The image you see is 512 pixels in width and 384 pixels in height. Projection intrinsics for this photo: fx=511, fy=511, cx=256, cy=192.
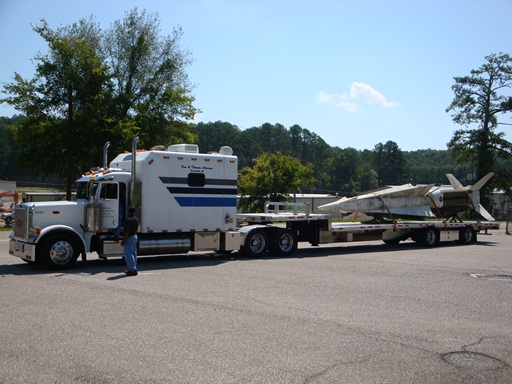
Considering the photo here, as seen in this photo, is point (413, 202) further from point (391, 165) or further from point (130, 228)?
point (391, 165)

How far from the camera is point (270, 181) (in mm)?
46844

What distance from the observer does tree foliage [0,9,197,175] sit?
33.9 m

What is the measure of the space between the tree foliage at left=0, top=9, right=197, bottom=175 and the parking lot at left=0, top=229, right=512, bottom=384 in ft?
71.2

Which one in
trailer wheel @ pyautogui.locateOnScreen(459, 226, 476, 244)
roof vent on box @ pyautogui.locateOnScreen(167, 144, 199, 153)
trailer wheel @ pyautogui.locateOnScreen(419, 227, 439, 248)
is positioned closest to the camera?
roof vent on box @ pyautogui.locateOnScreen(167, 144, 199, 153)

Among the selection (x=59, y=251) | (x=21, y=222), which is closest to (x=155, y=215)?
(x=59, y=251)

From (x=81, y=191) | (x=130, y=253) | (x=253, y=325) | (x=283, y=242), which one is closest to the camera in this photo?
(x=253, y=325)

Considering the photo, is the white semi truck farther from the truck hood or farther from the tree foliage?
the tree foliage

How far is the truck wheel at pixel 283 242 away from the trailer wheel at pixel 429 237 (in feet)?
22.4

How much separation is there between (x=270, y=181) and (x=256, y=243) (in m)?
30.7

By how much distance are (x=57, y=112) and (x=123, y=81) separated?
558cm

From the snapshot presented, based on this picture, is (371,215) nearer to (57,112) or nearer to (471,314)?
(471,314)

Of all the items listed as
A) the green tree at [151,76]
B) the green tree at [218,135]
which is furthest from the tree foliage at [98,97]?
the green tree at [218,135]

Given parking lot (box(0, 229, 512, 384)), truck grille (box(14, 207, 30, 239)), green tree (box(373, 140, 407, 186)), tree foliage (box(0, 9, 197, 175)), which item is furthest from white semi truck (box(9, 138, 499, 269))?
green tree (box(373, 140, 407, 186))

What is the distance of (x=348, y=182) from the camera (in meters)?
138
